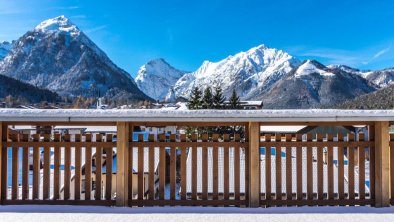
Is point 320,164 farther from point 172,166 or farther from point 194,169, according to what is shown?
point 172,166

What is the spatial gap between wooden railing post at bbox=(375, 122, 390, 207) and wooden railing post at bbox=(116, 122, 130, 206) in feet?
9.21

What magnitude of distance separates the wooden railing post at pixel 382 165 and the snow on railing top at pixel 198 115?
0.25 meters

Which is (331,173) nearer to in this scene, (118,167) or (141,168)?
(141,168)

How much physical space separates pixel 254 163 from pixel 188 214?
0.92 m

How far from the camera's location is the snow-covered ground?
3.55 m

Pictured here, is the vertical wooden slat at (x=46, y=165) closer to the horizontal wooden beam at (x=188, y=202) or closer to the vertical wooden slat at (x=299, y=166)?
the horizontal wooden beam at (x=188, y=202)

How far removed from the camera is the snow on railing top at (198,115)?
354 centimetres

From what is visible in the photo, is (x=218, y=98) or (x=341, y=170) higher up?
(x=218, y=98)

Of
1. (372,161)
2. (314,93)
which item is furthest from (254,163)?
(314,93)

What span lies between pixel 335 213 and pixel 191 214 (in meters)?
1.57

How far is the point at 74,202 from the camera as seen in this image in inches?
154

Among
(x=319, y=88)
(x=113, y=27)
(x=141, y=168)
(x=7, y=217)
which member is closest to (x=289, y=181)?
Answer: (x=141, y=168)

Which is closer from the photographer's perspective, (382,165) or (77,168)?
(382,165)

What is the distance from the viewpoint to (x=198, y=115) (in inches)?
141
